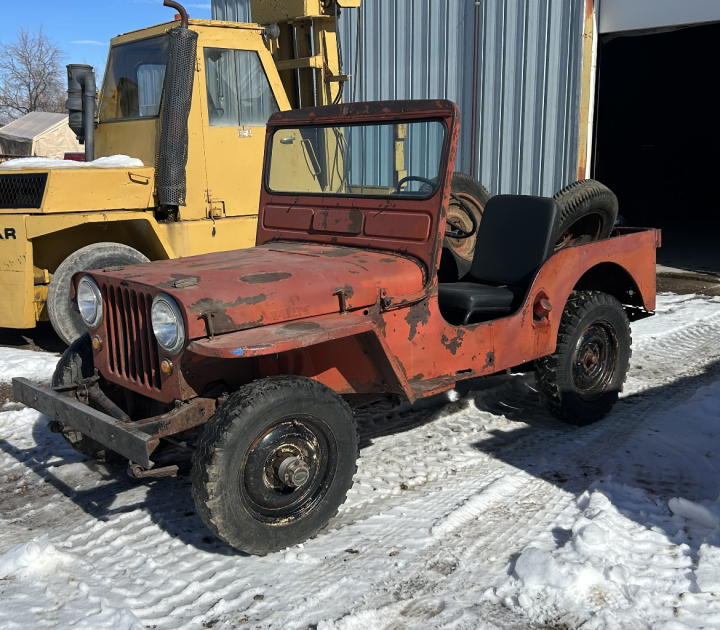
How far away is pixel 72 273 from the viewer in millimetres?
5855

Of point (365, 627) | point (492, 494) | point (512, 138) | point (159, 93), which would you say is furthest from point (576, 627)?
point (512, 138)

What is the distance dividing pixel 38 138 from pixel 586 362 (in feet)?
58.1

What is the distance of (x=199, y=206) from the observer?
6340 millimetres

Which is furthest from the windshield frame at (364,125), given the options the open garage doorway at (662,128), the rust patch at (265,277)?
the open garage doorway at (662,128)

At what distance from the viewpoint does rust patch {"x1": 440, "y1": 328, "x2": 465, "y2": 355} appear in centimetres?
377

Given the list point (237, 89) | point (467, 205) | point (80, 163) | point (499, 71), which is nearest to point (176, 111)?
point (237, 89)

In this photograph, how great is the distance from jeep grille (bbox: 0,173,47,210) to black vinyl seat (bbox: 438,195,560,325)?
3426 millimetres

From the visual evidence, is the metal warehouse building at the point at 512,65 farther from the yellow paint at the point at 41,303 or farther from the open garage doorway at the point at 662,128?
the open garage doorway at the point at 662,128

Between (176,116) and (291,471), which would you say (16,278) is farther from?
(291,471)

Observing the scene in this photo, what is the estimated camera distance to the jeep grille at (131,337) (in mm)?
3203

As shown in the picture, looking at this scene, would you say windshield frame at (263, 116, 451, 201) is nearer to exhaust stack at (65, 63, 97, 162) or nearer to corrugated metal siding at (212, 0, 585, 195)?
exhaust stack at (65, 63, 97, 162)

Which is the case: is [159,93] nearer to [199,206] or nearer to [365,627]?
[199,206]

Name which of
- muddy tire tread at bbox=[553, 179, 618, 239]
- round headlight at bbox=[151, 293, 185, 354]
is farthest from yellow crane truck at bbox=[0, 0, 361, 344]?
round headlight at bbox=[151, 293, 185, 354]

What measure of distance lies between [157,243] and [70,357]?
2729 mm
